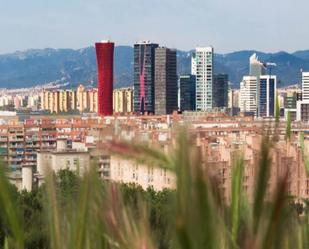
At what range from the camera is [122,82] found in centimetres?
18550

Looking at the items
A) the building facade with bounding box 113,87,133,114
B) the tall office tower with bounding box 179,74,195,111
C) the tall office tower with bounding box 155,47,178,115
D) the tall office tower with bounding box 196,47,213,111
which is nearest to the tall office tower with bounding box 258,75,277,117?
the tall office tower with bounding box 196,47,213,111

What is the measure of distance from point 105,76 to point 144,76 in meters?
15.9

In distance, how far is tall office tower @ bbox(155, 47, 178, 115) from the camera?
302 ft

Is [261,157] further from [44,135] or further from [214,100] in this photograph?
[214,100]

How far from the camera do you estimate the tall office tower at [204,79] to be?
9725 centimetres

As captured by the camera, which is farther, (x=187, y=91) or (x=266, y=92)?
(x=266, y=92)

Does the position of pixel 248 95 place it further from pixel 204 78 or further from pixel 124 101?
pixel 124 101

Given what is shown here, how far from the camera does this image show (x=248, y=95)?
107625 mm

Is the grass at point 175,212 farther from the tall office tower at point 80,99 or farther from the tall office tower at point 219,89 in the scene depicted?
the tall office tower at point 80,99

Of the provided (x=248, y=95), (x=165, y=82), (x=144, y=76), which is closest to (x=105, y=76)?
(x=144, y=76)

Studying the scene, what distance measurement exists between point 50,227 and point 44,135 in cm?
5226

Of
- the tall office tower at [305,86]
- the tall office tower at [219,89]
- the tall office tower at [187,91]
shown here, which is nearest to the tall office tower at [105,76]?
the tall office tower at [187,91]

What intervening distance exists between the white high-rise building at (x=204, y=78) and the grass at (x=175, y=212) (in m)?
95.4

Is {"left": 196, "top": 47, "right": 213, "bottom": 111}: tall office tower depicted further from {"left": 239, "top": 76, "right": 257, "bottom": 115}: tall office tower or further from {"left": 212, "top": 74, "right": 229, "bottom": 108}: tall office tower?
{"left": 239, "top": 76, "right": 257, "bottom": 115}: tall office tower
